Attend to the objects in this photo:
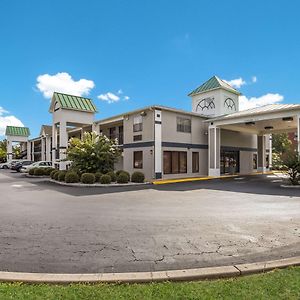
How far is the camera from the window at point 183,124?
945 inches

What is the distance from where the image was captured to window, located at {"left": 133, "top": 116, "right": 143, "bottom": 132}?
23453 mm

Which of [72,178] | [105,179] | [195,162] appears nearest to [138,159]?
[195,162]

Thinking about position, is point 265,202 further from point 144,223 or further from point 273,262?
point 273,262

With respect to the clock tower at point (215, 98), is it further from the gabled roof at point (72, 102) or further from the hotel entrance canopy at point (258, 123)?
the gabled roof at point (72, 102)

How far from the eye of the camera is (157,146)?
71.8ft

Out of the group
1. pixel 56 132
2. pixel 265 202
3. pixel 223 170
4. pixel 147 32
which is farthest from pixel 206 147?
pixel 56 132

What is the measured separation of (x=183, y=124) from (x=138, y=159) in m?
5.17

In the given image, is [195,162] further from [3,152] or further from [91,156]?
[3,152]

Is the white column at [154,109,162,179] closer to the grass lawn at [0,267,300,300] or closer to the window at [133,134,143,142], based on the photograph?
the window at [133,134,143,142]

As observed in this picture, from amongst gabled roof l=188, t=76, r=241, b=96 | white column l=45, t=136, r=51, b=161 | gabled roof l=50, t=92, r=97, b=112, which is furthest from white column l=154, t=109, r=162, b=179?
white column l=45, t=136, r=51, b=161

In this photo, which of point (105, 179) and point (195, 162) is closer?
point (105, 179)

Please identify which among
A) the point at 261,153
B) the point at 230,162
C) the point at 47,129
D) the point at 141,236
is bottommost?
the point at 141,236

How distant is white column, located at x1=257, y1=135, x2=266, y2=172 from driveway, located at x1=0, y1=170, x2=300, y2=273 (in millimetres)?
25098

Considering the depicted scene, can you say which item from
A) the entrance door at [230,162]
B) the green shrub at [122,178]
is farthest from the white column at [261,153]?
the green shrub at [122,178]
